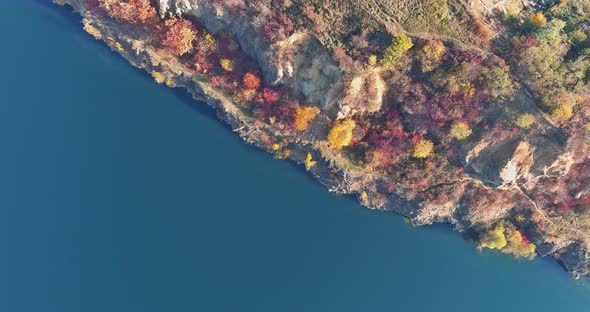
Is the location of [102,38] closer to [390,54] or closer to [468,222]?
[390,54]

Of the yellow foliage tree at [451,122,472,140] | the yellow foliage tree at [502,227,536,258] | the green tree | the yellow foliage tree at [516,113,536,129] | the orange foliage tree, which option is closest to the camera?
the yellow foliage tree at [516,113,536,129]

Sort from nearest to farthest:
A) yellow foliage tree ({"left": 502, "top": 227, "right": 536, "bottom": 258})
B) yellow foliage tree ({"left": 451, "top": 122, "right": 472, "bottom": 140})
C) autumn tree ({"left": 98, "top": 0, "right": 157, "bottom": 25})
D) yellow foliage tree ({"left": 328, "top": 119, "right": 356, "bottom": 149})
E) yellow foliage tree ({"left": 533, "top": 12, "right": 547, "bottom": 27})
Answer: yellow foliage tree ({"left": 533, "top": 12, "right": 547, "bottom": 27}) < yellow foliage tree ({"left": 451, "top": 122, "right": 472, "bottom": 140}) < yellow foliage tree ({"left": 328, "top": 119, "right": 356, "bottom": 149}) < yellow foliage tree ({"left": 502, "top": 227, "right": 536, "bottom": 258}) < autumn tree ({"left": 98, "top": 0, "right": 157, "bottom": 25})

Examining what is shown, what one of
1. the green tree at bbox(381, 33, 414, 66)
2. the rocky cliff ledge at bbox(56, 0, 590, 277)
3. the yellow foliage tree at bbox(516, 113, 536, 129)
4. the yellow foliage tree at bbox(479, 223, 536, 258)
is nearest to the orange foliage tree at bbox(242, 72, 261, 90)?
the rocky cliff ledge at bbox(56, 0, 590, 277)

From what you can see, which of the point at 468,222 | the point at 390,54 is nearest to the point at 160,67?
the point at 390,54

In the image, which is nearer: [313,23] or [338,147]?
[313,23]

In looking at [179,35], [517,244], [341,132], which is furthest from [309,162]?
[517,244]

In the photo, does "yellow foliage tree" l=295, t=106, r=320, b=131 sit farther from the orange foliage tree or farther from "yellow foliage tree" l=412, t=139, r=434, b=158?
"yellow foliage tree" l=412, t=139, r=434, b=158
